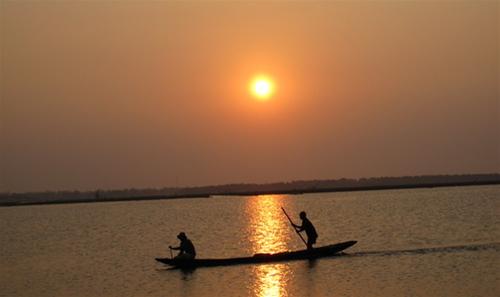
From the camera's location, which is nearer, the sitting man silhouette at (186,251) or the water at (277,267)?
the water at (277,267)

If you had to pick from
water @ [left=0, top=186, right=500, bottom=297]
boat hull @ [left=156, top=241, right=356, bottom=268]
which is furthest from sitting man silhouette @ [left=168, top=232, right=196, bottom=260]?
water @ [left=0, top=186, right=500, bottom=297]

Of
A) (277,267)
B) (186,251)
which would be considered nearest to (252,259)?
(277,267)

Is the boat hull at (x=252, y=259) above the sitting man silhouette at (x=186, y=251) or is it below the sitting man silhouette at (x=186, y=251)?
below

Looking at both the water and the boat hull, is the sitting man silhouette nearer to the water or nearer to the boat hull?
the boat hull

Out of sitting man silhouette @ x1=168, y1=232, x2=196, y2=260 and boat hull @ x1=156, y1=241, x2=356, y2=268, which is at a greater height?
sitting man silhouette @ x1=168, y1=232, x2=196, y2=260

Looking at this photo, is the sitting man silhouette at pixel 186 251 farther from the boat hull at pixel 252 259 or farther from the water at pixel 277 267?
the water at pixel 277 267

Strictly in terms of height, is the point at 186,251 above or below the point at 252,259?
above

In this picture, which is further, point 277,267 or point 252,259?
point 252,259

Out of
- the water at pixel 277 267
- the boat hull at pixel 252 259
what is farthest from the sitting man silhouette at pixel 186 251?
the water at pixel 277 267

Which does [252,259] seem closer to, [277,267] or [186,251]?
[277,267]

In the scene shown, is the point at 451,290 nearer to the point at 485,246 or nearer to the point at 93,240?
the point at 485,246

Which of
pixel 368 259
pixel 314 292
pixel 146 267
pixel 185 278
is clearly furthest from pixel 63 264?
pixel 314 292

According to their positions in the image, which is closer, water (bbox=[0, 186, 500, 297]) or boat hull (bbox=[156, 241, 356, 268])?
water (bbox=[0, 186, 500, 297])

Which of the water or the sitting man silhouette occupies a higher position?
the sitting man silhouette
